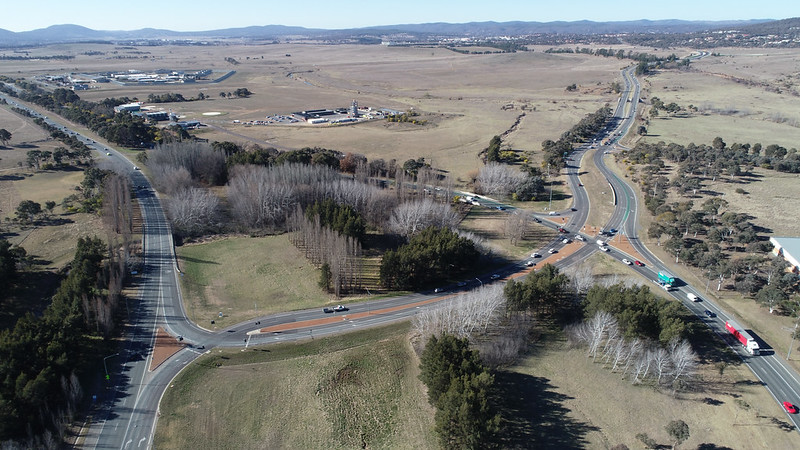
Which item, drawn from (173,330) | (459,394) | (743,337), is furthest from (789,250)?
(173,330)

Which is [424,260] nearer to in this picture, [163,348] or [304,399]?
[304,399]

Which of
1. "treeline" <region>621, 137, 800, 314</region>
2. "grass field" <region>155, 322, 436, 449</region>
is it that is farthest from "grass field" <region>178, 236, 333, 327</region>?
"treeline" <region>621, 137, 800, 314</region>

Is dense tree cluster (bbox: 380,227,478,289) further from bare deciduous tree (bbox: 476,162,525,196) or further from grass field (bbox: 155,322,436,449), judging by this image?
bare deciduous tree (bbox: 476,162,525,196)

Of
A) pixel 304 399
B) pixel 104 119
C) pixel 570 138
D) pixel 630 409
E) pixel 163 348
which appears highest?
pixel 104 119

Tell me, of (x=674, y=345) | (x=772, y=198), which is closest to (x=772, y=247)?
(x=772, y=198)

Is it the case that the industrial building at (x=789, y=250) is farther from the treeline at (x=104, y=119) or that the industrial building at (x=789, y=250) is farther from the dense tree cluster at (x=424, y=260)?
the treeline at (x=104, y=119)

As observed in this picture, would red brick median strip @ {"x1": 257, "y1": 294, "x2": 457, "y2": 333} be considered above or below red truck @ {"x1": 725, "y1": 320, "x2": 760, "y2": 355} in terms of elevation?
above

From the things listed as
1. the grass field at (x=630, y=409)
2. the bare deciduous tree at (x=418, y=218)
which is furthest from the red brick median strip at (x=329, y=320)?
the bare deciduous tree at (x=418, y=218)
